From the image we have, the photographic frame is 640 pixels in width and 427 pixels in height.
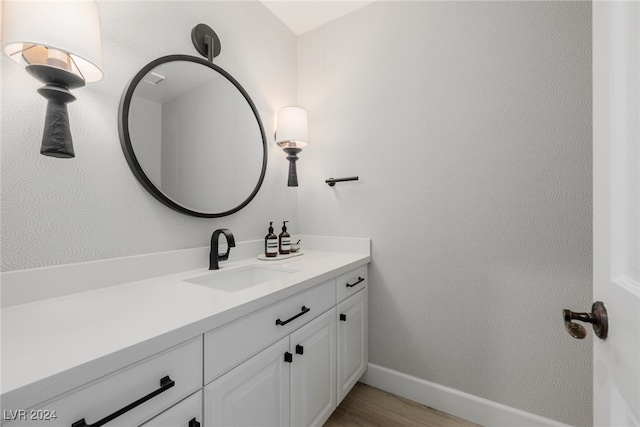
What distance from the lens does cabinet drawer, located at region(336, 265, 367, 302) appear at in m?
1.42

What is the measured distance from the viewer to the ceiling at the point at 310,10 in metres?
1.77

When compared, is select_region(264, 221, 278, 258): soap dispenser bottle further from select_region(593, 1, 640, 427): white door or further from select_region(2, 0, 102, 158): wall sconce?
select_region(593, 1, 640, 427): white door

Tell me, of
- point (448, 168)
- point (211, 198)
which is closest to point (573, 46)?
point (448, 168)

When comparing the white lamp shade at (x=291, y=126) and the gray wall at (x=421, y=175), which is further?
the white lamp shade at (x=291, y=126)

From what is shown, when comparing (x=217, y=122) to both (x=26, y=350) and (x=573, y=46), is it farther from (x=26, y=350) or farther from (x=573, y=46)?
(x=573, y=46)

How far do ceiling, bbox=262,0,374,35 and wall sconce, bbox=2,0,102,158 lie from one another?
129 cm

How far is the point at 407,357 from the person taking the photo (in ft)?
5.32

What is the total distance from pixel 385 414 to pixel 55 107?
6.44ft

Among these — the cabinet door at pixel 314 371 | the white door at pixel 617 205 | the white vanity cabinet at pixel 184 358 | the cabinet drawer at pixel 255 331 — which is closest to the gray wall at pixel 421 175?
the white vanity cabinet at pixel 184 358

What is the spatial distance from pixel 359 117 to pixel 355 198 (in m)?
0.54

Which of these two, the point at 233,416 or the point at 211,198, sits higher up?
the point at 211,198

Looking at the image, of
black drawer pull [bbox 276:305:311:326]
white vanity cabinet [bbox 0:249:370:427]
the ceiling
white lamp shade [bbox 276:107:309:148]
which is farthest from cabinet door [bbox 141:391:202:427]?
the ceiling

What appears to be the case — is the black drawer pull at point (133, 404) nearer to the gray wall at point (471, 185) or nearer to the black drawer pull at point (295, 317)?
the black drawer pull at point (295, 317)

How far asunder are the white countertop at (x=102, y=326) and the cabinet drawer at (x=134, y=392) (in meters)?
0.03
